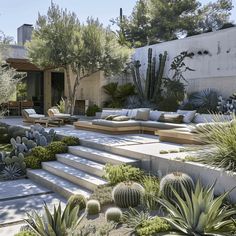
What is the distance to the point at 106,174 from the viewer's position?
7.38 meters

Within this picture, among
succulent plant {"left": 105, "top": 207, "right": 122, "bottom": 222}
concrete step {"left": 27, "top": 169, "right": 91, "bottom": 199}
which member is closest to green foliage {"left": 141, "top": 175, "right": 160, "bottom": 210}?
succulent plant {"left": 105, "top": 207, "right": 122, "bottom": 222}

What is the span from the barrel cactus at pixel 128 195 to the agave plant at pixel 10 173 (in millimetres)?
4357

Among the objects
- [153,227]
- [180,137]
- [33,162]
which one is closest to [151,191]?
[153,227]

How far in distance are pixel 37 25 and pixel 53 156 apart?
377 inches

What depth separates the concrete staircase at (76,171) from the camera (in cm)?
763

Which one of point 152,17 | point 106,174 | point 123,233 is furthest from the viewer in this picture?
point 152,17

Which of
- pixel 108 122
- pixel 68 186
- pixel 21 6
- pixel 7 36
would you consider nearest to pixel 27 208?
pixel 68 186

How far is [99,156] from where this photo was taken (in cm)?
870

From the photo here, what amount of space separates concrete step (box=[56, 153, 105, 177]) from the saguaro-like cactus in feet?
31.4

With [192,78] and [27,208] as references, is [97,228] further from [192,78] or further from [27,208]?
[192,78]

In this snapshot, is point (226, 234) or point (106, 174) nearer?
point (226, 234)

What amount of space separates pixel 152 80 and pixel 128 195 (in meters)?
13.6

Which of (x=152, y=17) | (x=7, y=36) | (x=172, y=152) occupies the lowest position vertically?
(x=172, y=152)

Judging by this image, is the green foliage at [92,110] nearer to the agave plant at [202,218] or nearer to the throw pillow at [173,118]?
the throw pillow at [173,118]
